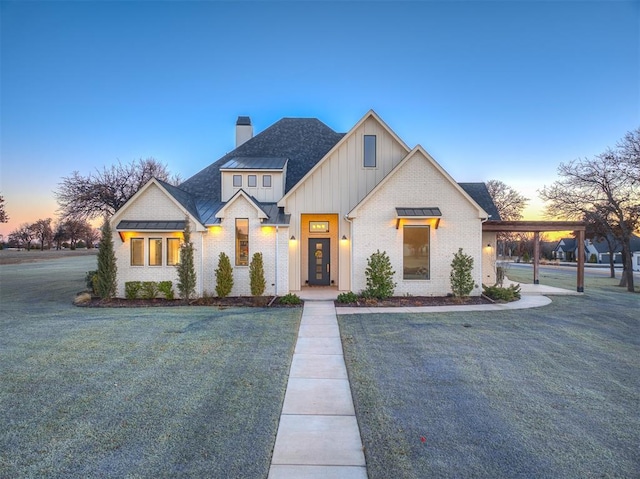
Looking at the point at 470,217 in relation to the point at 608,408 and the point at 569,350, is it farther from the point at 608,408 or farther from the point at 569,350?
the point at 608,408

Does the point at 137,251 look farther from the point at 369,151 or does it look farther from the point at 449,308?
the point at 449,308

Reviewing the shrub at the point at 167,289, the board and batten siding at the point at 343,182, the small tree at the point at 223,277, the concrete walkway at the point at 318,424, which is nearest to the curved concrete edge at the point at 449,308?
the board and batten siding at the point at 343,182

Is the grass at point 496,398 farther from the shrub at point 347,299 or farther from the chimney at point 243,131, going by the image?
the chimney at point 243,131

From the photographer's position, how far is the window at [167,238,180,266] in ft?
43.8

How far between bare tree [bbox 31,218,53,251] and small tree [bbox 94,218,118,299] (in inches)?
3343

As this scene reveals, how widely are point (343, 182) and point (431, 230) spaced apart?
4.52m

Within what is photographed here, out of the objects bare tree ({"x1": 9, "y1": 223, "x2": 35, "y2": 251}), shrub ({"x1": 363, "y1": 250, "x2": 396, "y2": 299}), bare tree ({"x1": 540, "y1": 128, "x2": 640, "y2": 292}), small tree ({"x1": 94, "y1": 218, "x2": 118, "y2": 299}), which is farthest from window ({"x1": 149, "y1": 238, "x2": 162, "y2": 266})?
bare tree ({"x1": 9, "y1": 223, "x2": 35, "y2": 251})

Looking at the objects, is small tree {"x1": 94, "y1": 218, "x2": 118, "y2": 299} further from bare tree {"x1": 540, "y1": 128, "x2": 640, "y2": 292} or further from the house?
bare tree {"x1": 540, "y1": 128, "x2": 640, "y2": 292}

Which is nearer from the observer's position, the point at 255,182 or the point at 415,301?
the point at 415,301

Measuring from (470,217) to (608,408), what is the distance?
9.73 m

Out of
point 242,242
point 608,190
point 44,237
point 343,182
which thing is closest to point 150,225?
point 242,242

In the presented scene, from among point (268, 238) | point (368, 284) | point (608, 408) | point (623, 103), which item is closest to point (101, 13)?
point (268, 238)

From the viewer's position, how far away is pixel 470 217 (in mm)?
13078

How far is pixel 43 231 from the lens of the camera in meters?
75.1
